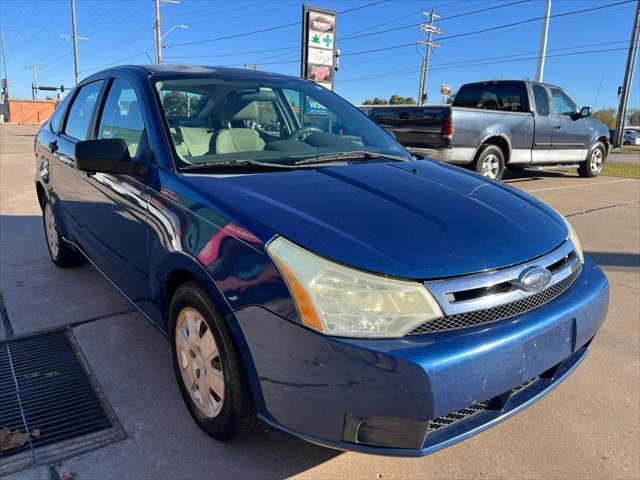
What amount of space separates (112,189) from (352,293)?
1851 millimetres

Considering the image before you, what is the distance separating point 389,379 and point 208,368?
88 cm

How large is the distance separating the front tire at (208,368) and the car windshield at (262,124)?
28.4 inches

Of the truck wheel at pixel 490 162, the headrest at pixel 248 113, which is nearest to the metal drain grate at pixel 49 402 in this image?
the headrest at pixel 248 113

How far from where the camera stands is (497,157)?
9234 mm

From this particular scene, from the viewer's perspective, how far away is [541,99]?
983cm

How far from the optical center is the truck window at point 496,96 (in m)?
9.69

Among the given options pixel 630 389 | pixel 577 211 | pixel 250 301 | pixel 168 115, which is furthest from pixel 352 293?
pixel 577 211

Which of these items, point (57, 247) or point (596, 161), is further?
point (596, 161)

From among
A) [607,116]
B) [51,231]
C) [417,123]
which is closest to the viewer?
[51,231]

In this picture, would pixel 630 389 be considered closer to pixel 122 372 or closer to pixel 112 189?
pixel 122 372

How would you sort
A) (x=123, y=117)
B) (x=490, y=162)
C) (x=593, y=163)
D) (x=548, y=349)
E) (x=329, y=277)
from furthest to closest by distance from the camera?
(x=593, y=163), (x=490, y=162), (x=123, y=117), (x=548, y=349), (x=329, y=277)

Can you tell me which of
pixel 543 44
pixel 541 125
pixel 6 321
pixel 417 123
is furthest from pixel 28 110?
pixel 6 321

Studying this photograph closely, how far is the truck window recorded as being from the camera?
9688 mm

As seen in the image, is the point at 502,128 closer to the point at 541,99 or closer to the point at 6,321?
the point at 541,99
